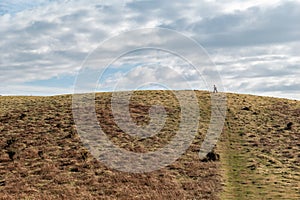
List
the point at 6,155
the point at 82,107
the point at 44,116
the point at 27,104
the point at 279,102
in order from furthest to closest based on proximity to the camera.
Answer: the point at 279,102
the point at 27,104
the point at 82,107
the point at 44,116
the point at 6,155

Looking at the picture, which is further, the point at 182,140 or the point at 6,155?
the point at 182,140

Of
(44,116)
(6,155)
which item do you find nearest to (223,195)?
(6,155)

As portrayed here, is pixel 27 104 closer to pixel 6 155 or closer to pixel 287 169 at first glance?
pixel 6 155

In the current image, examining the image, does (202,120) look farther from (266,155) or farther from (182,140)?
(266,155)

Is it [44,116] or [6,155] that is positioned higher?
[44,116]

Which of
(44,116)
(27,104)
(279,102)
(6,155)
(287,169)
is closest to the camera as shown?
(287,169)

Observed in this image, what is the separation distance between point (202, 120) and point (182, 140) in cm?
1070

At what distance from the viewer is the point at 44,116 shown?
54750 millimetres

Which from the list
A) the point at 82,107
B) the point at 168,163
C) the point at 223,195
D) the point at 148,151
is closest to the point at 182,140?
the point at 148,151

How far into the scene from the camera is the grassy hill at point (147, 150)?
28.6 metres

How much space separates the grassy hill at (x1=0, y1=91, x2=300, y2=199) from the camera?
28578 millimetres

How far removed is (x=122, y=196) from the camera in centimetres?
2722

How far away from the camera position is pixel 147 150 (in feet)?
133

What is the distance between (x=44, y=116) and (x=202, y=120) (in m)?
21.6
